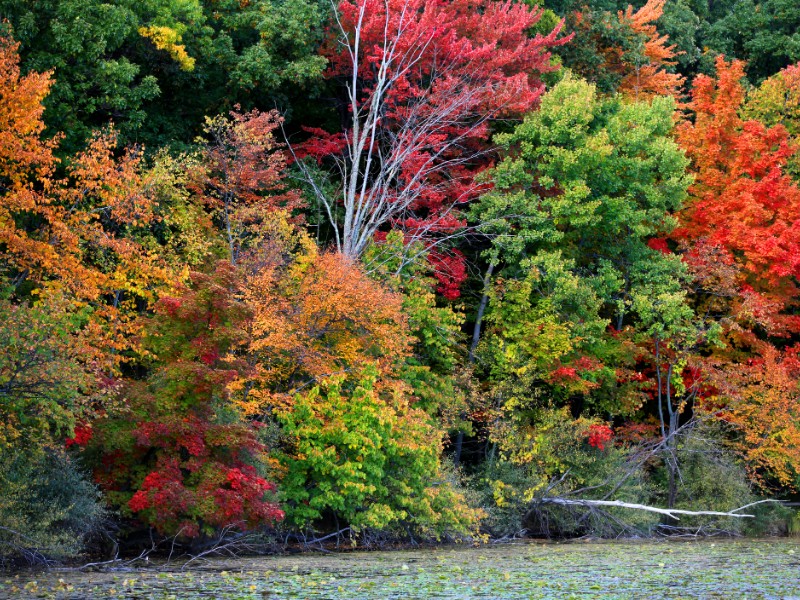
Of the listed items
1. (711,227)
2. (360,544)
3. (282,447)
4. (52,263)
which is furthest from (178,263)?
(711,227)

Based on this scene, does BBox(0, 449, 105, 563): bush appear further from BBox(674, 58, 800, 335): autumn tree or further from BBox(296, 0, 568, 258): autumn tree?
BBox(674, 58, 800, 335): autumn tree

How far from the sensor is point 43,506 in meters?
16.7

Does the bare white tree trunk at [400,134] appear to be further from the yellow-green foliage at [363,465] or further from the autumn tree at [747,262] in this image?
the autumn tree at [747,262]

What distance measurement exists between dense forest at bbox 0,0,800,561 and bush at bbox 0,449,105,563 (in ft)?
0.19

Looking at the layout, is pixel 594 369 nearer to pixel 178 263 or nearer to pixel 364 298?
pixel 364 298

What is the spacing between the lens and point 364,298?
2242cm

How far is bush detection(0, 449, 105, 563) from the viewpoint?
16078 millimetres

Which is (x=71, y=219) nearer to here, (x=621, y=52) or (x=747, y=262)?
(x=747, y=262)

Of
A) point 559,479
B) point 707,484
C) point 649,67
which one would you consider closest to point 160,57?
point 559,479

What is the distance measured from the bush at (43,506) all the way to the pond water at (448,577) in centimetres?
73

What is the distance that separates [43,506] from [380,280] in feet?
35.2

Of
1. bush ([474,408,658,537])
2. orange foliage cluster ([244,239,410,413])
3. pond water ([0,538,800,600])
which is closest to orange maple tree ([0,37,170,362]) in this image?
orange foliage cluster ([244,239,410,413])

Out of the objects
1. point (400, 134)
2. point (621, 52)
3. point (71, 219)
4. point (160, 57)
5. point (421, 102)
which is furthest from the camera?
point (621, 52)

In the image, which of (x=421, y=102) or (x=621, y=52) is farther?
(x=621, y=52)
